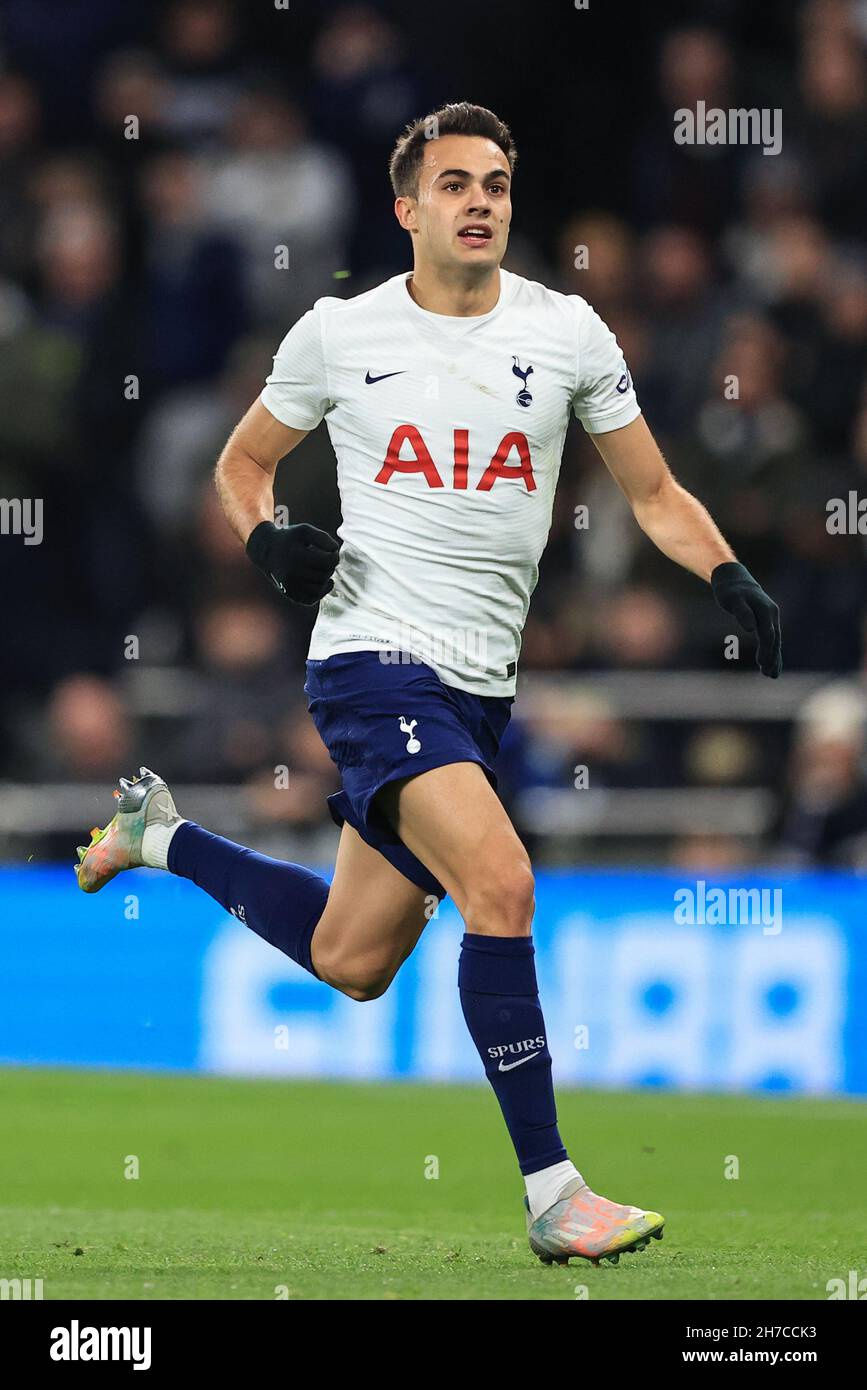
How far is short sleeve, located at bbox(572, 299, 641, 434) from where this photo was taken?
582 cm

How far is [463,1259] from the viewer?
5402 mm

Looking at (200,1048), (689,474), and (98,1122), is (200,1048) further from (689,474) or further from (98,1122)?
(689,474)

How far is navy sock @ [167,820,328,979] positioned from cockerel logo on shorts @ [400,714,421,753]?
84 cm

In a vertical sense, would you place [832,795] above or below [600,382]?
below

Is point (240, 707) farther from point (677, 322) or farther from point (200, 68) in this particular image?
point (200, 68)

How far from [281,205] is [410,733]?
8053mm

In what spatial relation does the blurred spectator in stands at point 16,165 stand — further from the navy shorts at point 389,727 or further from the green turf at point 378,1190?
the navy shorts at point 389,727

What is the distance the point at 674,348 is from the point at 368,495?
6.49 meters

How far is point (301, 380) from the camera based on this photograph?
19.4ft

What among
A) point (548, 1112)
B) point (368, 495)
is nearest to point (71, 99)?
point (368, 495)

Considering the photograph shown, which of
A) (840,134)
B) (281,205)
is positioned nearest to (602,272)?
(840,134)

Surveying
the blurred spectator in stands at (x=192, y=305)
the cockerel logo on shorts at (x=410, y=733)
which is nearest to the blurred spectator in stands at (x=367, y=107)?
the blurred spectator in stands at (x=192, y=305)

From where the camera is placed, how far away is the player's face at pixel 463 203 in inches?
223

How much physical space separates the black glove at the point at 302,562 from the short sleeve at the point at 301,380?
461 millimetres
